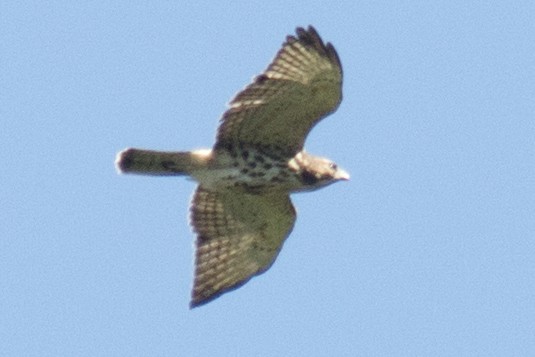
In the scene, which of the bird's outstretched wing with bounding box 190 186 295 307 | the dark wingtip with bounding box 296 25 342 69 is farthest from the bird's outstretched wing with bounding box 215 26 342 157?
the bird's outstretched wing with bounding box 190 186 295 307

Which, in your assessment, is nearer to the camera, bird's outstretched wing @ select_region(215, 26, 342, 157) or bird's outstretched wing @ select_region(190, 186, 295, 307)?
bird's outstretched wing @ select_region(215, 26, 342, 157)

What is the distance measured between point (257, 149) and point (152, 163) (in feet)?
3.15

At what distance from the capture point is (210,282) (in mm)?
17688

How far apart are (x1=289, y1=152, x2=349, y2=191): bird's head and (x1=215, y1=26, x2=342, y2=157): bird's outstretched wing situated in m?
0.13

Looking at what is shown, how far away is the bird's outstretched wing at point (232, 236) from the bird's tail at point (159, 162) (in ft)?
2.94

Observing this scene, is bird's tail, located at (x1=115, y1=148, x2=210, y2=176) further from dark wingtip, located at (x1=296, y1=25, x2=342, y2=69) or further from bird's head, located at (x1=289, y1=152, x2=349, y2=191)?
dark wingtip, located at (x1=296, y1=25, x2=342, y2=69)

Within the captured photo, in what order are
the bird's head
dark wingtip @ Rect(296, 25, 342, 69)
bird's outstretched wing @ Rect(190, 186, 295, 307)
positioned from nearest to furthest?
1. dark wingtip @ Rect(296, 25, 342, 69)
2. the bird's head
3. bird's outstretched wing @ Rect(190, 186, 295, 307)

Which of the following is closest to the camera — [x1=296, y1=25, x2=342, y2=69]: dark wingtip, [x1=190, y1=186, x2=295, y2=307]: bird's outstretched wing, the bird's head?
[x1=296, y1=25, x2=342, y2=69]: dark wingtip

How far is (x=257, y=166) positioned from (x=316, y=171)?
527mm

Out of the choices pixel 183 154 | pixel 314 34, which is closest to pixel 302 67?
pixel 314 34

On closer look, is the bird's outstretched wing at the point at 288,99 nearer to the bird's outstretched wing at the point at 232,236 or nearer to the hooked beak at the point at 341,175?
the hooked beak at the point at 341,175

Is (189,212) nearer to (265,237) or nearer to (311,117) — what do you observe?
(265,237)

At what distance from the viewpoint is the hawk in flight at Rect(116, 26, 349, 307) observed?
53.5 ft

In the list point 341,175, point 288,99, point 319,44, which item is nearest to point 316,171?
point 341,175
